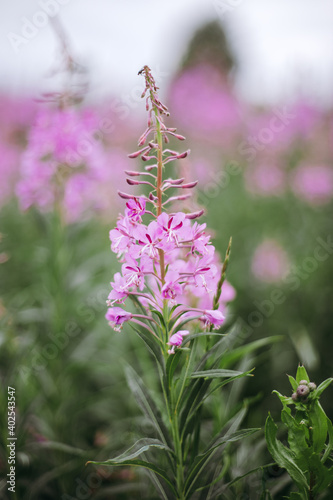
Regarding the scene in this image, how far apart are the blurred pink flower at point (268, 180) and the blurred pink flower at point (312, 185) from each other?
0.44 metres

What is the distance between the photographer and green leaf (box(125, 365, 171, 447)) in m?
1.38

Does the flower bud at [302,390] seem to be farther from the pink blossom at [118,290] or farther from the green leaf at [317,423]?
the pink blossom at [118,290]

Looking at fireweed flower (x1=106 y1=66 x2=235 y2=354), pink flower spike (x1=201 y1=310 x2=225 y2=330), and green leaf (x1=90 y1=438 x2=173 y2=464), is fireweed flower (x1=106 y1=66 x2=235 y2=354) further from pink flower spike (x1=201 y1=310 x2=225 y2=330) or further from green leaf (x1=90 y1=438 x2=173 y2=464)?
green leaf (x1=90 y1=438 x2=173 y2=464)

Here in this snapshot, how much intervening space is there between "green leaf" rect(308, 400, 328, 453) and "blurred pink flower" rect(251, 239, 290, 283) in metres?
2.90

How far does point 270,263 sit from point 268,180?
1306 mm

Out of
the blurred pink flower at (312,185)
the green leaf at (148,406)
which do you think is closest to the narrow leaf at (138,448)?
the green leaf at (148,406)

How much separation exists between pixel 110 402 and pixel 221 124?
729 centimetres

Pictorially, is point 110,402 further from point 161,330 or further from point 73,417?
point 161,330

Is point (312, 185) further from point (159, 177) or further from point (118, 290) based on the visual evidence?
point (118, 290)

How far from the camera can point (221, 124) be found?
879cm

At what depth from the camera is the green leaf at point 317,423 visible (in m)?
1.21

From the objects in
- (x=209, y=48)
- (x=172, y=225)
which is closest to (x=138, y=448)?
(x=172, y=225)

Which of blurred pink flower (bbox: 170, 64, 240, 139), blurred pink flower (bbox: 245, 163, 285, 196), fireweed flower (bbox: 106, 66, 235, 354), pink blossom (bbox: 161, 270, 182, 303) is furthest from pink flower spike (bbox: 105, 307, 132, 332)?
blurred pink flower (bbox: 170, 64, 240, 139)

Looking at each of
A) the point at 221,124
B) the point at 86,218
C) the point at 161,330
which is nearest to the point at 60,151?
the point at 86,218
